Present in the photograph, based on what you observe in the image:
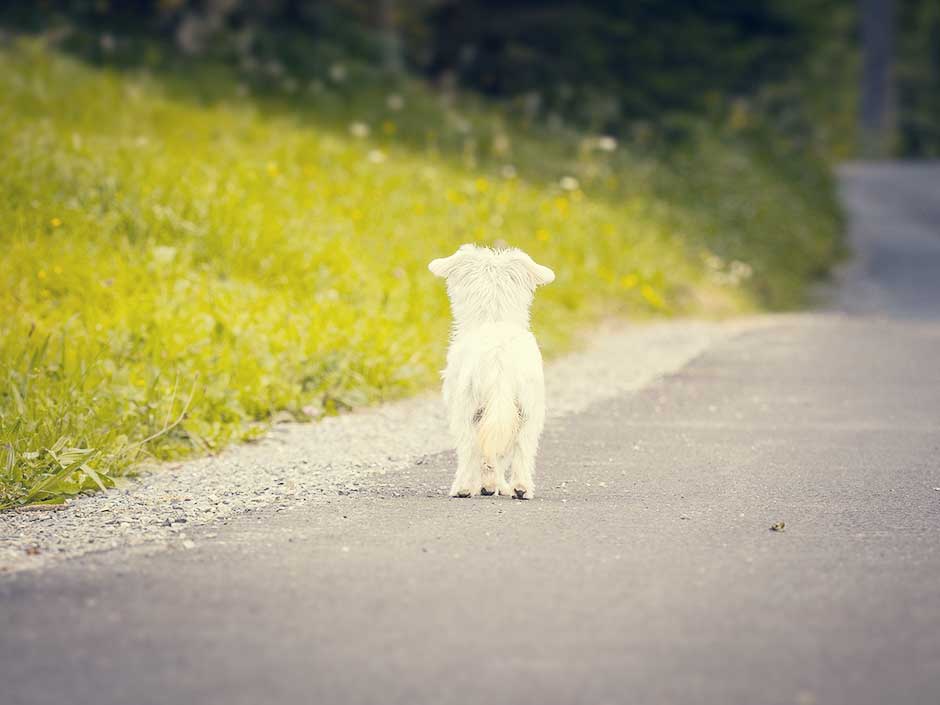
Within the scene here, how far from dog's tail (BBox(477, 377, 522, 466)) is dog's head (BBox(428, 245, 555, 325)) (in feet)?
1.46

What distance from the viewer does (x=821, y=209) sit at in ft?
92.7

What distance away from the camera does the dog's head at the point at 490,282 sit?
690 cm

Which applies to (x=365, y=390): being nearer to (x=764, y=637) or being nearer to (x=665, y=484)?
(x=665, y=484)

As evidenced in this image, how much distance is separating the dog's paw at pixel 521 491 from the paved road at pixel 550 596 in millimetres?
135

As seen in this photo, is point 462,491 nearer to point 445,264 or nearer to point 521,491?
point 521,491

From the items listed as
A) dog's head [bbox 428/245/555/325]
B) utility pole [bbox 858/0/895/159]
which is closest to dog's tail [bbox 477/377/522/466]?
dog's head [bbox 428/245/555/325]

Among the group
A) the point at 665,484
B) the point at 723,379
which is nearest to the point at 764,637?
the point at 665,484

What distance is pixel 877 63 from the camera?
59969 millimetres

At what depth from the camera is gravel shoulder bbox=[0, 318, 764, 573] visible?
6223 mm

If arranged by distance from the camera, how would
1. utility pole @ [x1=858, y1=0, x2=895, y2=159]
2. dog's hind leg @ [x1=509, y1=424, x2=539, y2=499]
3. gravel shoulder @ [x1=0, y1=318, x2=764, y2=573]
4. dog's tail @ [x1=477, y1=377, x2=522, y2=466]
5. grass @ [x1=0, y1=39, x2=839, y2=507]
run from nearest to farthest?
gravel shoulder @ [x1=0, y1=318, x2=764, y2=573] → dog's tail @ [x1=477, y1=377, x2=522, y2=466] → dog's hind leg @ [x1=509, y1=424, x2=539, y2=499] → grass @ [x1=0, y1=39, x2=839, y2=507] → utility pole @ [x1=858, y1=0, x2=895, y2=159]

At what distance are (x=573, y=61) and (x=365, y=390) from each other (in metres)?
15.4

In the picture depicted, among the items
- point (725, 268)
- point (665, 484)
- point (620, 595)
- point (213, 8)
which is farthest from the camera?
point (213, 8)

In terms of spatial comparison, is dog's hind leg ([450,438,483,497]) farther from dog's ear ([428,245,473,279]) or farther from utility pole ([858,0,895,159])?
utility pole ([858,0,895,159])

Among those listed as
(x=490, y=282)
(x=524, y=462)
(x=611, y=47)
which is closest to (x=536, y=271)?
(x=490, y=282)
